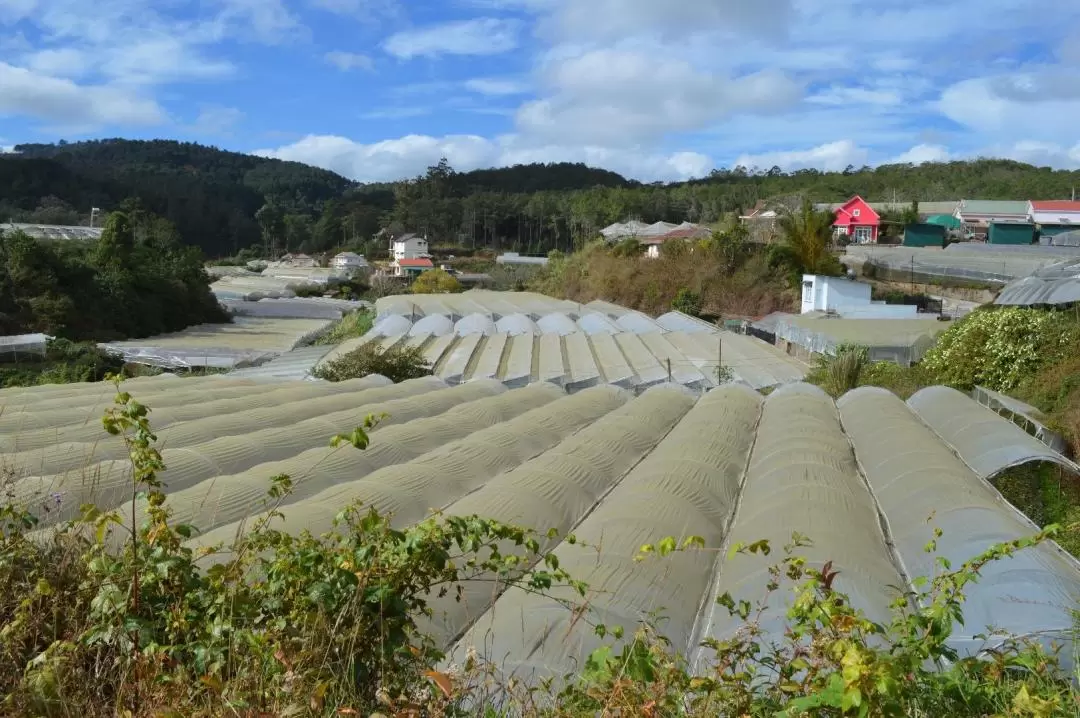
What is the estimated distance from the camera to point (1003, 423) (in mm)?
9398

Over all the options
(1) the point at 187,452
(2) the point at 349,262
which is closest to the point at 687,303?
(1) the point at 187,452

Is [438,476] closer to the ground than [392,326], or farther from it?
farther from it

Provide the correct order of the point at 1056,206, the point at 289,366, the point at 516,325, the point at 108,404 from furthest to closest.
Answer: the point at 1056,206
the point at 516,325
the point at 289,366
the point at 108,404

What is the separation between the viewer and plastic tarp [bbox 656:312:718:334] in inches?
996

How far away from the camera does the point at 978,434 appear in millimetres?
9047

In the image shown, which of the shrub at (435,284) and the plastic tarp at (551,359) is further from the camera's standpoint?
the shrub at (435,284)

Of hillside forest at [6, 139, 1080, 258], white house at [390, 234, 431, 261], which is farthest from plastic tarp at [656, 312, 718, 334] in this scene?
white house at [390, 234, 431, 261]

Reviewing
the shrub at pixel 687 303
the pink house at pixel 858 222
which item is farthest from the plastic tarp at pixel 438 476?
the pink house at pixel 858 222

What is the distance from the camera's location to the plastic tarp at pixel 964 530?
14.3 ft

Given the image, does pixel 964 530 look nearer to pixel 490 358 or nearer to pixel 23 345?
pixel 490 358

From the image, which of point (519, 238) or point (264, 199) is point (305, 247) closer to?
point (519, 238)

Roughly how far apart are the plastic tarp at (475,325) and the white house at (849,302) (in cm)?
1011

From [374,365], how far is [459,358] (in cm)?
367

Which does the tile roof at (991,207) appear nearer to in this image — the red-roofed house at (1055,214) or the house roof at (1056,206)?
the house roof at (1056,206)
